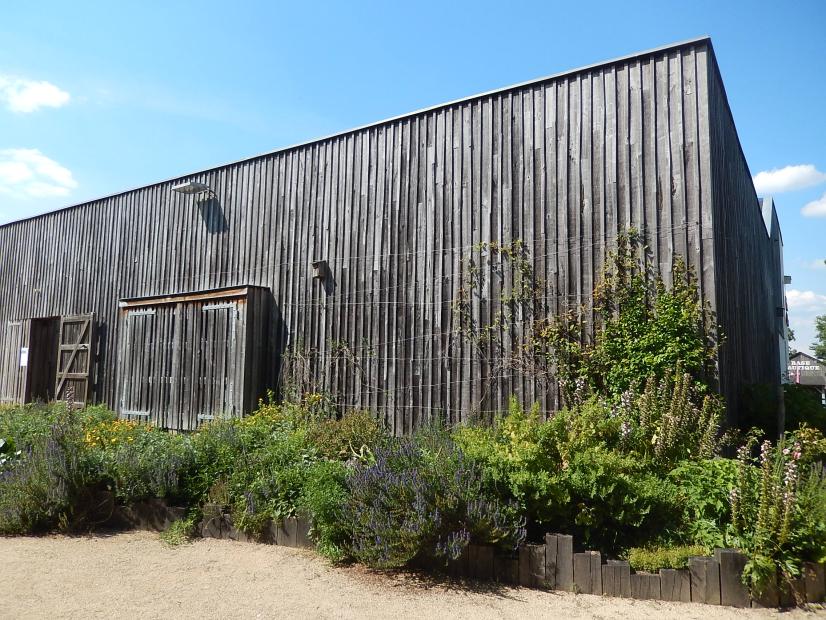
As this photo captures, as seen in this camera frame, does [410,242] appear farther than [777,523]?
Yes

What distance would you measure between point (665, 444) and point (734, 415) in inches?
97.3

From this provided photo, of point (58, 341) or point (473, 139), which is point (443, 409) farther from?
point (58, 341)

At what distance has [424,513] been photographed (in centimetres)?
445

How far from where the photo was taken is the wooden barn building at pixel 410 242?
23.4 feet

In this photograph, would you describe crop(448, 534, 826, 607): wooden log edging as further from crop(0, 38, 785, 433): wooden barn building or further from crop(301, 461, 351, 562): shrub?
crop(0, 38, 785, 433): wooden barn building

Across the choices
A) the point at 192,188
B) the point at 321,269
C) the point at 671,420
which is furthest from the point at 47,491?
the point at 192,188

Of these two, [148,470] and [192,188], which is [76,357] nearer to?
[192,188]

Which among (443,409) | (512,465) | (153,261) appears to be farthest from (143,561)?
(153,261)

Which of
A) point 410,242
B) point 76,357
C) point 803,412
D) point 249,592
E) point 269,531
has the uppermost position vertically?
point 410,242

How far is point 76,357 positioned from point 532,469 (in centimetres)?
1191

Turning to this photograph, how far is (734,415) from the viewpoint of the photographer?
745 centimetres

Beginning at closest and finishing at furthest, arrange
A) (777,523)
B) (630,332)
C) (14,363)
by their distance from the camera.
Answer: (777,523) → (630,332) → (14,363)

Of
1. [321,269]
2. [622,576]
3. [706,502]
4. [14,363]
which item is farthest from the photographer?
[14,363]

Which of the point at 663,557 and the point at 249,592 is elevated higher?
the point at 663,557
